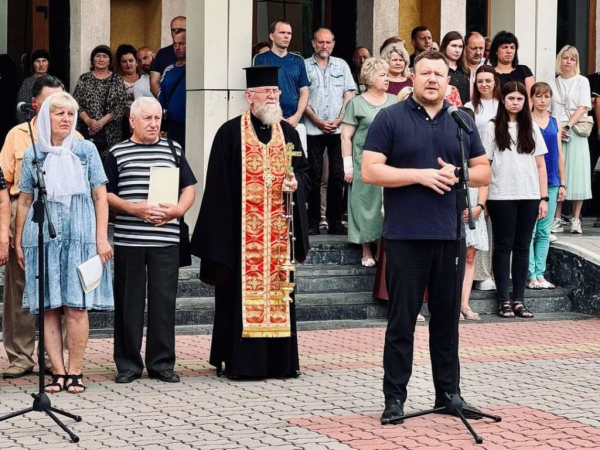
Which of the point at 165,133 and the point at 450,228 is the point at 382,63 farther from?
the point at 450,228

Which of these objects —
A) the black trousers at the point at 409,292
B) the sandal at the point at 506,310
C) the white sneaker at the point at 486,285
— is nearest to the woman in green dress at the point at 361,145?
the white sneaker at the point at 486,285

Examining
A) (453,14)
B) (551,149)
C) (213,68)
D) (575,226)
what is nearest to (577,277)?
(551,149)

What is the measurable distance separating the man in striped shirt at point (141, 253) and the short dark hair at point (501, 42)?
5427mm

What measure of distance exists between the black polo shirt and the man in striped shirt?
2.03 meters

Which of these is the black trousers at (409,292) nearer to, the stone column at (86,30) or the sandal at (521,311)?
the sandal at (521,311)

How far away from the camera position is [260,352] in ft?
32.0

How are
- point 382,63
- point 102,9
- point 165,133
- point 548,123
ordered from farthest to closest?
point 102,9
point 165,133
point 548,123
point 382,63

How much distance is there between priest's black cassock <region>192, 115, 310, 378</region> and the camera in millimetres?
9781

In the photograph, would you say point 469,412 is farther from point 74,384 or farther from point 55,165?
point 55,165

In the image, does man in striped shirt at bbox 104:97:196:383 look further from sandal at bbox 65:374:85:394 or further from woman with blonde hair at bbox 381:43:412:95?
woman with blonde hair at bbox 381:43:412:95

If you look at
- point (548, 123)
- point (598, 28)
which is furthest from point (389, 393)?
point (598, 28)

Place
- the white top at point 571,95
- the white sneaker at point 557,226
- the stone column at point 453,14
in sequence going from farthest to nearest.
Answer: the stone column at point 453,14 < the white top at point 571,95 < the white sneaker at point 557,226

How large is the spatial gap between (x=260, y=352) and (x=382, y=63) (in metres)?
3.84

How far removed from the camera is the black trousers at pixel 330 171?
14000mm
